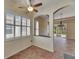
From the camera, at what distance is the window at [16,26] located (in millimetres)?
5211

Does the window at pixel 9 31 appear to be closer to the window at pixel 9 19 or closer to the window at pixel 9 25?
the window at pixel 9 25

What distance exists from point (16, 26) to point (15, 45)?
1.24 m

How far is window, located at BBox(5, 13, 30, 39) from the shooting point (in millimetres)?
5211

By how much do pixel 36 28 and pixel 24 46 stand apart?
232 centimetres

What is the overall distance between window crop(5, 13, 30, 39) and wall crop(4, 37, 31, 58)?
13.9 inches

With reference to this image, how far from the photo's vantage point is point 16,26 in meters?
6.21

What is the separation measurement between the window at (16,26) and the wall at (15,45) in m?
0.35

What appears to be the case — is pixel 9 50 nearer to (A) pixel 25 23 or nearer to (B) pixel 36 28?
(A) pixel 25 23

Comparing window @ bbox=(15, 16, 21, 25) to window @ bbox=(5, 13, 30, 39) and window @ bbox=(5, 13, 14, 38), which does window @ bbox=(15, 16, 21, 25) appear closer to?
window @ bbox=(5, 13, 30, 39)

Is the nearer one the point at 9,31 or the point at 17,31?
the point at 9,31

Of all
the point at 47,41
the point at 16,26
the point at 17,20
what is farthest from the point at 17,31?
the point at 47,41

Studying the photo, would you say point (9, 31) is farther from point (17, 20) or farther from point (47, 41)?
point (47, 41)

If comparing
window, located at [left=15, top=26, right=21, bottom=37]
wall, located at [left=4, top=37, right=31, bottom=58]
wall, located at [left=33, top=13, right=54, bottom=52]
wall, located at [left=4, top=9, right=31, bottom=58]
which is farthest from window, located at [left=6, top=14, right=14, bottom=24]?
wall, located at [left=33, top=13, right=54, bottom=52]

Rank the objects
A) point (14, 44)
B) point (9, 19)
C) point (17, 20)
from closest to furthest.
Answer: point (9, 19) → point (14, 44) → point (17, 20)
